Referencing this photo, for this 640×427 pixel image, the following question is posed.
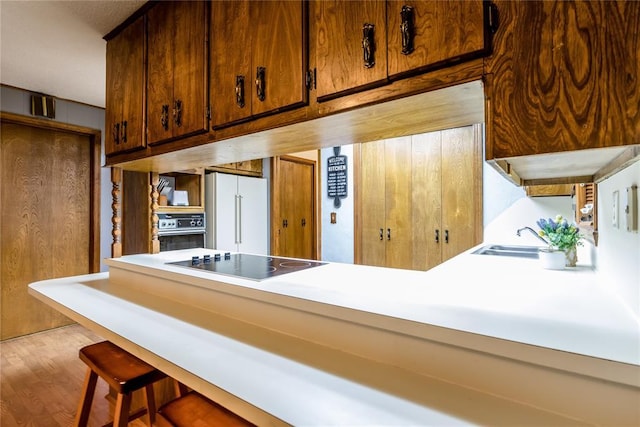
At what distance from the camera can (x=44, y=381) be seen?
236 centimetres

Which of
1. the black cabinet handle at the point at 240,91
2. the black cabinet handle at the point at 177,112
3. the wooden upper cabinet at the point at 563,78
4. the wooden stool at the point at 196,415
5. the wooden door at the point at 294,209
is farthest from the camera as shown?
the wooden door at the point at 294,209

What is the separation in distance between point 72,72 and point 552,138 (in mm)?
3306

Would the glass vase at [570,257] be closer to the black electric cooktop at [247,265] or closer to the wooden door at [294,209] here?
the black electric cooktop at [247,265]

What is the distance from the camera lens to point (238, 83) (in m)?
1.35

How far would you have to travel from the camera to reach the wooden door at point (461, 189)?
2.88 meters

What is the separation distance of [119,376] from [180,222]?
223 centimetres

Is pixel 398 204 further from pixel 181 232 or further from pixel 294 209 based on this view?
pixel 181 232

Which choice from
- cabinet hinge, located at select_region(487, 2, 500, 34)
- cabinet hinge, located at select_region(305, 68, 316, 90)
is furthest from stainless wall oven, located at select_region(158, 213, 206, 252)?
cabinet hinge, located at select_region(487, 2, 500, 34)

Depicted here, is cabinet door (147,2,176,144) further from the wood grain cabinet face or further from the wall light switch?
the wall light switch

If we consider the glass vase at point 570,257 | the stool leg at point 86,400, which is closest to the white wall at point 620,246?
the glass vase at point 570,257

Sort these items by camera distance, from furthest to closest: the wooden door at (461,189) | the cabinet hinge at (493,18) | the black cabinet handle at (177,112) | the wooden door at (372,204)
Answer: the wooden door at (372,204)
the wooden door at (461,189)
the black cabinet handle at (177,112)
the cabinet hinge at (493,18)

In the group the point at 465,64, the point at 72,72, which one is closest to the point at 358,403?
the point at 465,64

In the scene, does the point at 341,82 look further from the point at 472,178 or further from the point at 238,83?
the point at 472,178

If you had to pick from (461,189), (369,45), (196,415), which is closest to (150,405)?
(196,415)
